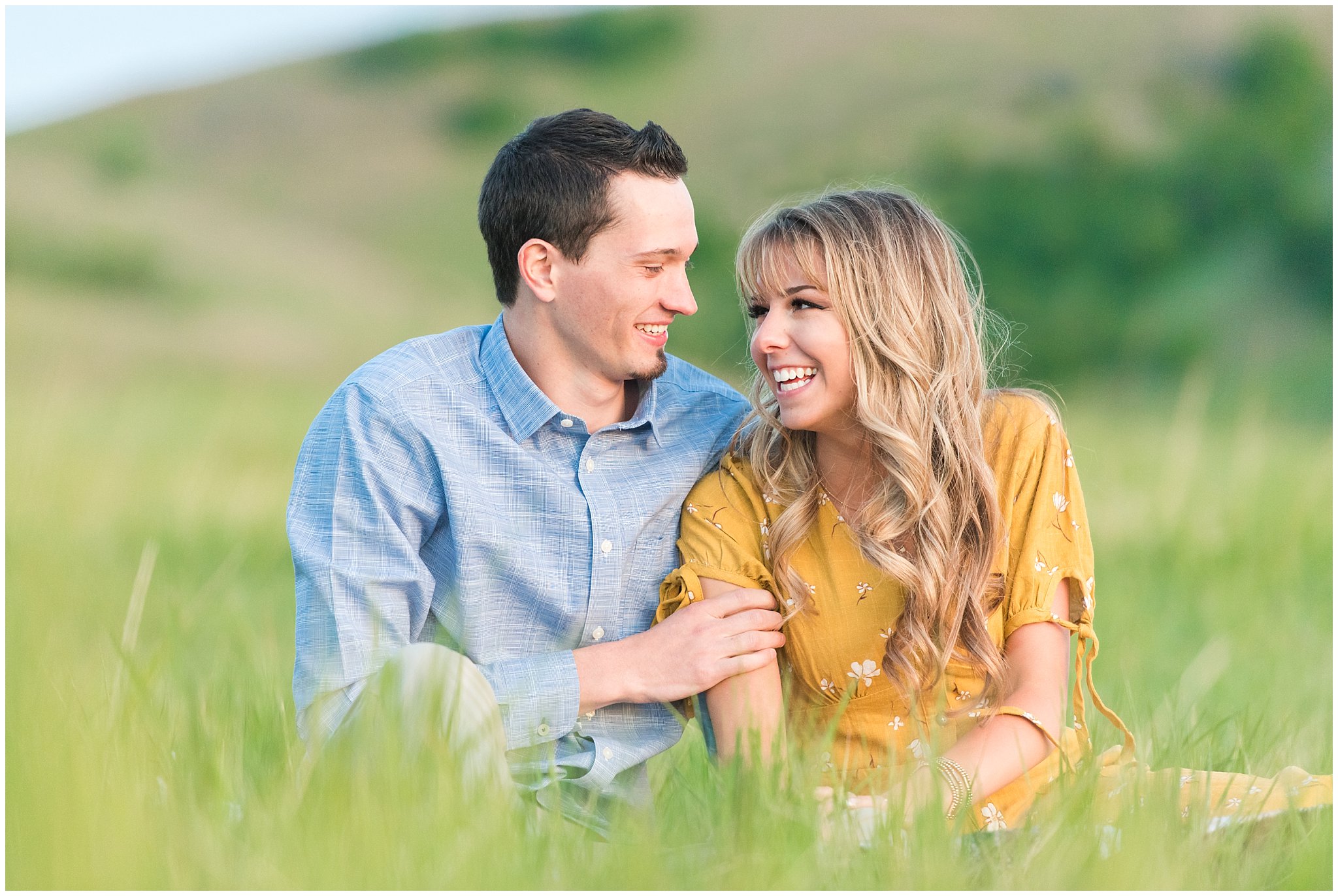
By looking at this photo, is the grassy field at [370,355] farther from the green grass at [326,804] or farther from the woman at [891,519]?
the woman at [891,519]

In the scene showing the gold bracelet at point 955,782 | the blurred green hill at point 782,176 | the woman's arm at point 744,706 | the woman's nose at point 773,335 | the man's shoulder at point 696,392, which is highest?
the blurred green hill at point 782,176

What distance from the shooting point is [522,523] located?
258cm

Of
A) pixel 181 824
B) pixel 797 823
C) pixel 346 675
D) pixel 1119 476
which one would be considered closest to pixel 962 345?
pixel 797 823

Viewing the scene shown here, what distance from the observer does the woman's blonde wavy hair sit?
246cm

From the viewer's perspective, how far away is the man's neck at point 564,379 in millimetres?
2732

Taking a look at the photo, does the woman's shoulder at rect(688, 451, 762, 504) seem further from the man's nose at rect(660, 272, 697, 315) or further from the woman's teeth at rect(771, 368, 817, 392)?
the man's nose at rect(660, 272, 697, 315)

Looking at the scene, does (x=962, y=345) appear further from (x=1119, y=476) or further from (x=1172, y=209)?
(x=1172, y=209)

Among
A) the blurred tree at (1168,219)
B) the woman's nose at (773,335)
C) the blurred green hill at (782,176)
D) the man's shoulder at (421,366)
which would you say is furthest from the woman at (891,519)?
the blurred tree at (1168,219)

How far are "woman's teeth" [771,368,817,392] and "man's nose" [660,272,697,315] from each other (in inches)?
10.3

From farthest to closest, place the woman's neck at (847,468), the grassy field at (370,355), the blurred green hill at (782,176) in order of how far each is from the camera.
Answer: the blurred green hill at (782,176)
the woman's neck at (847,468)
the grassy field at (370,355)

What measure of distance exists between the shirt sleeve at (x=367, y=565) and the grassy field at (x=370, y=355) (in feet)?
0.56

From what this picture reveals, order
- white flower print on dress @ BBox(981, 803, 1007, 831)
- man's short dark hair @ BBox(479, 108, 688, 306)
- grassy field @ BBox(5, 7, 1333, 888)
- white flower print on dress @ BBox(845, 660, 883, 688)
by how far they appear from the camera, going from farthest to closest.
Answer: man's short dark hair @ BBox(479, 108, 688, 306) < white flower print on dress @ BBox(845, 660, 883, 688) < white flower print on dress @ BBox(981, 803, 1007, 831) < grassy field @ BBox(5, 7, 1333, 888)

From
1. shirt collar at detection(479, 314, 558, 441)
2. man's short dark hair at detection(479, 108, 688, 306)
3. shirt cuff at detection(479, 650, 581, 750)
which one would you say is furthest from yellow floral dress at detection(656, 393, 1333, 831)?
man's short dark hair at detection(479, 108, 688, 306)

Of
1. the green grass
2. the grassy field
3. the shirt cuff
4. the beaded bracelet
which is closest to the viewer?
the green grass
